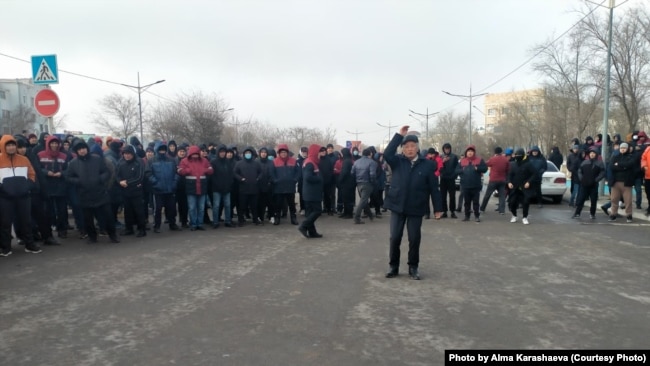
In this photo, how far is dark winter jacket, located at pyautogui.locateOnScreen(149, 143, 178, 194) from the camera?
10.2m

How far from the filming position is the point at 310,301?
17.5 ft

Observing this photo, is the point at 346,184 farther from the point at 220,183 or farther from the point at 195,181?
the point at 195,181

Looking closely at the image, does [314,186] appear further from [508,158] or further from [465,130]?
[465,130]

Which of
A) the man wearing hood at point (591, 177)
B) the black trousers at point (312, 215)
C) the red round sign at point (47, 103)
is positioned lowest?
the black trousers at point (312, 215)

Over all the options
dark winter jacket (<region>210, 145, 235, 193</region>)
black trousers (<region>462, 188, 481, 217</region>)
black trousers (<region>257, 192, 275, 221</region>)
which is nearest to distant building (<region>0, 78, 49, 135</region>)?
black trousers (<region>257, 192, 275, 221</region>)

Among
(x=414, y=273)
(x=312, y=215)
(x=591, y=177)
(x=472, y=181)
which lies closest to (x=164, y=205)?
(x=312, y=215)

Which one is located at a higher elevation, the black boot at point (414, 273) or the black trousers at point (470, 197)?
the black trousers at point (470, 197)

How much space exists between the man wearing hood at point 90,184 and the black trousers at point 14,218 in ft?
2.92

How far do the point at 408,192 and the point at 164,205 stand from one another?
21.1 feet

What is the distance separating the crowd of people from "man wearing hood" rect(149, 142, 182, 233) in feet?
0.07

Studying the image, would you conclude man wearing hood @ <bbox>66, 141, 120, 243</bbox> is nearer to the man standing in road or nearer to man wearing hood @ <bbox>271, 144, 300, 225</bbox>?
man wearing hood @ <bbox>271, 144, 300, 225</bbox>

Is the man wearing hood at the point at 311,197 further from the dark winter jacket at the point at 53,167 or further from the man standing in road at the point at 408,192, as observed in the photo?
the dark winter jacket at the point at 53,167

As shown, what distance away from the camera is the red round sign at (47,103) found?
34.6 ft

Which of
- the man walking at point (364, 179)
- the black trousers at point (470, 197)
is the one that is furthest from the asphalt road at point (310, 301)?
the black trousers at point (470, 197)
